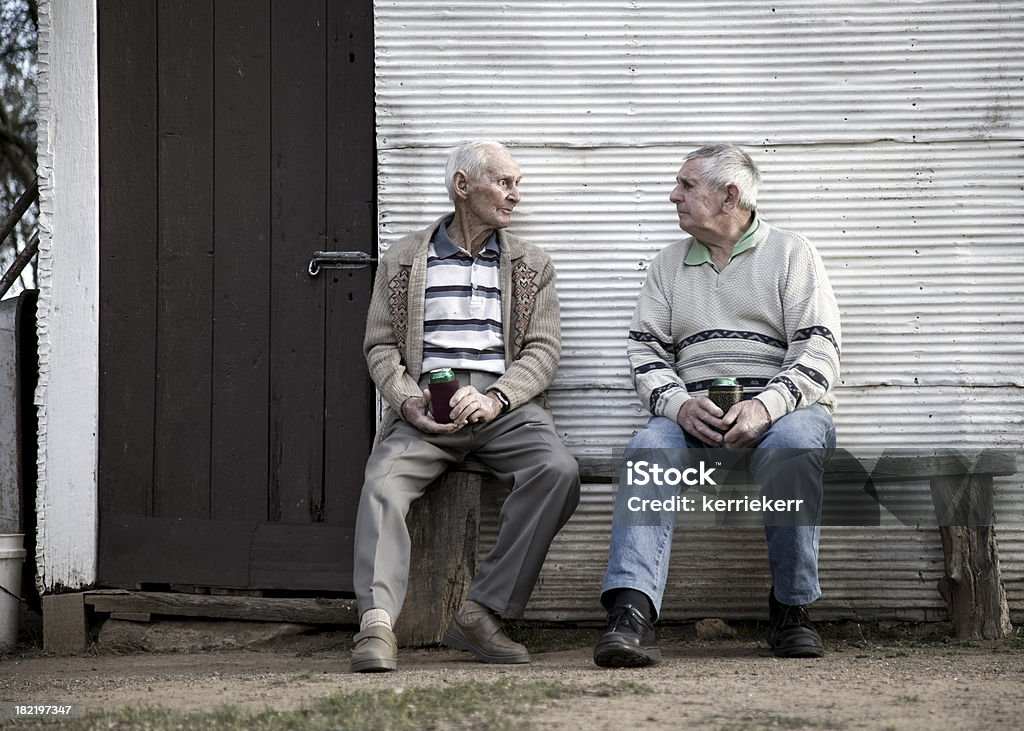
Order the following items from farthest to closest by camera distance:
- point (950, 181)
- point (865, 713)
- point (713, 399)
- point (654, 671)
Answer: point (950, 181) → point (713, 399) → point (654, 671) → point (865, 713)

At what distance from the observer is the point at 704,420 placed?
3.31 meters

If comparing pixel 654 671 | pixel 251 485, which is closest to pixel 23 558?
pixel 251 485

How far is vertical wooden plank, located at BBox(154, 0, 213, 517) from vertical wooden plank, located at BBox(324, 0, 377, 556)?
0.44 m

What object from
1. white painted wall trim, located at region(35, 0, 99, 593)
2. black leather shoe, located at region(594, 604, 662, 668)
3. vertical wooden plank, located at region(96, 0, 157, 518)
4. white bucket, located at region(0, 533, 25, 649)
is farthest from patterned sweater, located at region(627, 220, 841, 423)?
white bucket, located at region(0, 533, 25, 649)

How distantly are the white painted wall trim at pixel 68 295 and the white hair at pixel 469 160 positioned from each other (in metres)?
1.30

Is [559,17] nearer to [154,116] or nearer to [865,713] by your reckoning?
[154,116]

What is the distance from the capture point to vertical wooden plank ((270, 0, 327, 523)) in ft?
13.3

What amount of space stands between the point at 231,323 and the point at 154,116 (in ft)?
2.56

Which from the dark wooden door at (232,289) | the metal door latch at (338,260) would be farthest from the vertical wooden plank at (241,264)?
the metal door latch at (338,260)

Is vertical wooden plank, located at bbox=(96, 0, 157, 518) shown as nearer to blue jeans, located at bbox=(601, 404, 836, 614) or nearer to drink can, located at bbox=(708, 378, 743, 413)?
blue jeans, located at bbox=(601, 404, 836, 614)

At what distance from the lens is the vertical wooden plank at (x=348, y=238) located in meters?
4.04

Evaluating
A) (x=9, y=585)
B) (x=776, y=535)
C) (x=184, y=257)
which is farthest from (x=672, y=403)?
(x=9, y=585)

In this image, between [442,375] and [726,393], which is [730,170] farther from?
[442,375]

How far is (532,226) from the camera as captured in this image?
3.94 m
